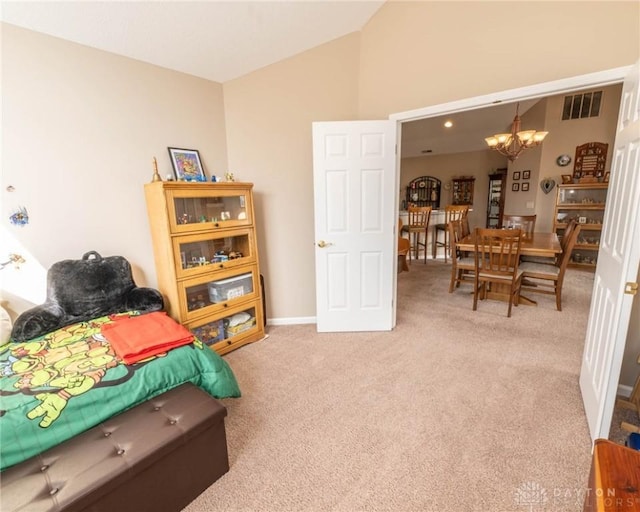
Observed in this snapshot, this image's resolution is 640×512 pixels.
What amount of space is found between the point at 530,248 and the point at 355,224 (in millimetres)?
2104

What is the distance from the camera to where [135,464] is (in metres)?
1.18

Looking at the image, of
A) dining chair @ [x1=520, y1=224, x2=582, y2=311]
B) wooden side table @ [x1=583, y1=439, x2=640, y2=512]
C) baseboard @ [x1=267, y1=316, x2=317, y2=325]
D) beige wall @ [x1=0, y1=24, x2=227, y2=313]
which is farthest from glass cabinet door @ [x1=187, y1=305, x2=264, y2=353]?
dining chair @ [x1=520, y1=224, x2=582, y2=311]

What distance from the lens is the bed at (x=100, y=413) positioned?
3.68ft

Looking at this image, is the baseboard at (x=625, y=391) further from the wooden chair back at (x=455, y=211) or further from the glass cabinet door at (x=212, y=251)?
the wooden chair back at (x=455, y=211)

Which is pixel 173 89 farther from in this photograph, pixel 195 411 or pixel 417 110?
pixel 195 411

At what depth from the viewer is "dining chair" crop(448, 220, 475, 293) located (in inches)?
153

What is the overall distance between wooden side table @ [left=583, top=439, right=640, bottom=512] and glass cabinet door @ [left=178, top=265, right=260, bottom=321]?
2414mm

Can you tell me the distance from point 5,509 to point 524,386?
9.05 ft

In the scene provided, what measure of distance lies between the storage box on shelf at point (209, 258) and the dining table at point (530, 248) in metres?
2.65

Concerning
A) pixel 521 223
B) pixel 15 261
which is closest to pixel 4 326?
pixel 15 261

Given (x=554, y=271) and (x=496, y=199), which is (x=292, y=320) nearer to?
(x=554, y=271)

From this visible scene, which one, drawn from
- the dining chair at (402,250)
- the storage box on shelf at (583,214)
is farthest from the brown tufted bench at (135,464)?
the storage box on shelf at (583,214)

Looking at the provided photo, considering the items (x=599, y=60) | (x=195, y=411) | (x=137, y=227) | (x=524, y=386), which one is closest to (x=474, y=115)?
(x=599, y=60)

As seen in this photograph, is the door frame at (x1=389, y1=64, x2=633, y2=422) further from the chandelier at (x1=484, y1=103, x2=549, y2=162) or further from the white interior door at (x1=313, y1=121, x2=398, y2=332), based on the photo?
the chandelier at (x1=484, y1=103, x2=549, y2=162)
